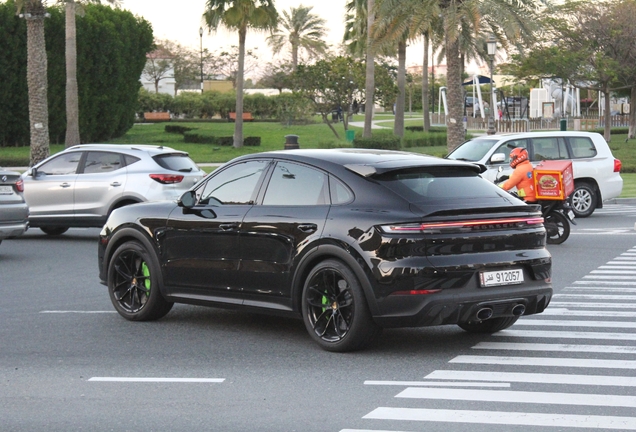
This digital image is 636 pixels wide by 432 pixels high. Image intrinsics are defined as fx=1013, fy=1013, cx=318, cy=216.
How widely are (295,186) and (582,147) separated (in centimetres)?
1397

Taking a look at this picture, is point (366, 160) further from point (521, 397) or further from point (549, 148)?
point (549, 148)

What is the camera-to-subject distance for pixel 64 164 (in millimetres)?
18094

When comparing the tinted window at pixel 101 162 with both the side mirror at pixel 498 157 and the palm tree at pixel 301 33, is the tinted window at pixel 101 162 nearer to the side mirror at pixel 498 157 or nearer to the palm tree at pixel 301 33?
the side mirror at pixel 498 157

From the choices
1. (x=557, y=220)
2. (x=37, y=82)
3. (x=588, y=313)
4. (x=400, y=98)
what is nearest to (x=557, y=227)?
(x=557, y=220)

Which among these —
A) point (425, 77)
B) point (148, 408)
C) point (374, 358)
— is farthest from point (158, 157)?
point (425, 77)

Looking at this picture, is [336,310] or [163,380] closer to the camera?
[163,380]

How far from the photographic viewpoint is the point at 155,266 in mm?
9508

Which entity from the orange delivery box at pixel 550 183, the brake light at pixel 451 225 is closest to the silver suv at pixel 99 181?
the orange delivery box at pixel 550 183

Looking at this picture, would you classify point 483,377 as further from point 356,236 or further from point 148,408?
point 148,408

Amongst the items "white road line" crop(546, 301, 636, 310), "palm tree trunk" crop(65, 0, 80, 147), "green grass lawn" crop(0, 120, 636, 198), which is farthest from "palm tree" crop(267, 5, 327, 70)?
"white road line" crop(546, 301, 636, 310)

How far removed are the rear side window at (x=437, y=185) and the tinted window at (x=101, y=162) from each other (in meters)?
10.2

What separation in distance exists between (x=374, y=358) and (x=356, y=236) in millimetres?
972

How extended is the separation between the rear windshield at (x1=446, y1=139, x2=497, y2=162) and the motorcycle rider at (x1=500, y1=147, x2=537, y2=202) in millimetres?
4303

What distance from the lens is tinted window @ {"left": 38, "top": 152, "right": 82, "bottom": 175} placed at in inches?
709
